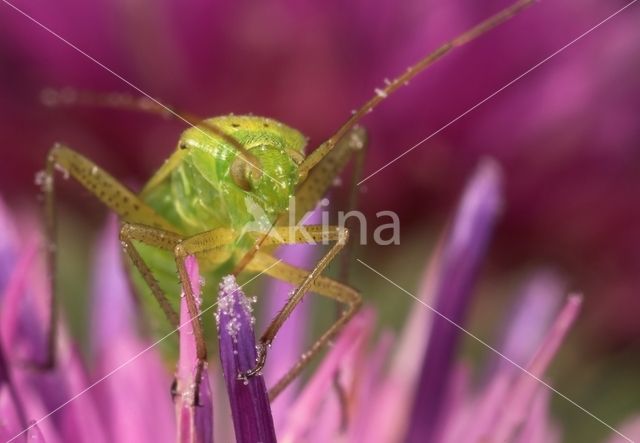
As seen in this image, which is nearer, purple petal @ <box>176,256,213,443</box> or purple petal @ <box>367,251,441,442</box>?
purple petal @ <box>176,256,213,443</box>

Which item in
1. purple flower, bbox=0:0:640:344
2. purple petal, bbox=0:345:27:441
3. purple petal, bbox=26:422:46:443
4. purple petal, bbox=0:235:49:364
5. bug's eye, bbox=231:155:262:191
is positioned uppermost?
purple flower, bbox=0:0:640:344

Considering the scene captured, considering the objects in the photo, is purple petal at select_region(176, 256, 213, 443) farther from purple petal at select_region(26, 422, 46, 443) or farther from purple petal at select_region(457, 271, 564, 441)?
purple petal at select_region(457, 271, 564, 441)

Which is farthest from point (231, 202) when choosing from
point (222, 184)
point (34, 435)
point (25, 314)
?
point (25, 314)

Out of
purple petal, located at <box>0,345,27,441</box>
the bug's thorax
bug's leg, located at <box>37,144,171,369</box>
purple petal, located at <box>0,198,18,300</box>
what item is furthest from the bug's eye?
purple petal, located at <box>0,198,18,300</box>

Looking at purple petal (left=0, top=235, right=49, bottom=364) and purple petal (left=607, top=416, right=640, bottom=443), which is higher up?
purple petal (left=0, top=235, right=49, bottom=364)

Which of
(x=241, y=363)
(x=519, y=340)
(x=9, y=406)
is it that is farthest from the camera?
(x=519, y=340)

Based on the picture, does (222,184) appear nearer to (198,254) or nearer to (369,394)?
(198,254)

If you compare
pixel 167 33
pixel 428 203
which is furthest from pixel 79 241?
pixel 428 203
